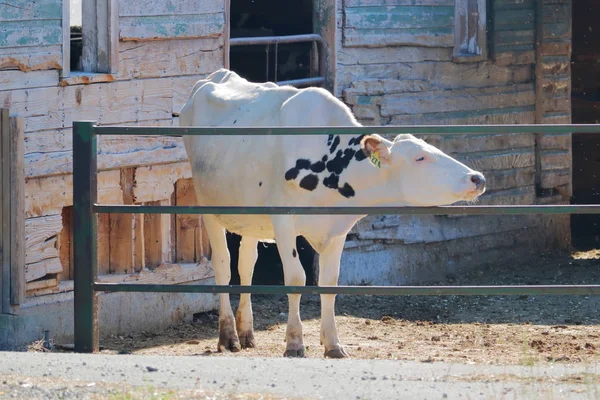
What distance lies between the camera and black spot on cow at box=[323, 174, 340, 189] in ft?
27.1

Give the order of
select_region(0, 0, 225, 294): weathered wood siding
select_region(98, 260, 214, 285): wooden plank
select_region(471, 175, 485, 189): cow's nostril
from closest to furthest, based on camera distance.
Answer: select_region(471, 175, 485, 189): cow's nostril → select_region(0, 0, 225, 294): weathered wood siding → select_region(98, 260, 214, 285): wooden plank

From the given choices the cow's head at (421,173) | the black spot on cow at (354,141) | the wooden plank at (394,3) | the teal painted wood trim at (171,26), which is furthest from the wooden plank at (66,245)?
the wooden plank at (394,3)

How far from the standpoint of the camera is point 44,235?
8.98 metres

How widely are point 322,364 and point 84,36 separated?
463 cm

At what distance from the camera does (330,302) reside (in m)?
8.32

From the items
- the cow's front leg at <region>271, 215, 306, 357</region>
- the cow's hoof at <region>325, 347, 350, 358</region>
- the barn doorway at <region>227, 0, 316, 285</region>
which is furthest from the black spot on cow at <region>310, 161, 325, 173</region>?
the barn doorway at <region>227, 0, 316, 285</region>

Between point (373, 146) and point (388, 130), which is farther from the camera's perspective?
point (373, 146)

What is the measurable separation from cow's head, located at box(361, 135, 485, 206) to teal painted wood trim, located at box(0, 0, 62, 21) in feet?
8.94

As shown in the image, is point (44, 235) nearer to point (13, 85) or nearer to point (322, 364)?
point (13, 85)

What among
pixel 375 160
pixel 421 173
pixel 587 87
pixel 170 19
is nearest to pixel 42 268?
pixel 170 19

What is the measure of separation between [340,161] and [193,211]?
2.32 m

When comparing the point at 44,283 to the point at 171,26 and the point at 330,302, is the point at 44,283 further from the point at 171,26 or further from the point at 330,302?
the point at 171,26

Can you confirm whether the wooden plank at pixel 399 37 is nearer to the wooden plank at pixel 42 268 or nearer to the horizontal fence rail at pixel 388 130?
the wooden plank at pixel 42 268

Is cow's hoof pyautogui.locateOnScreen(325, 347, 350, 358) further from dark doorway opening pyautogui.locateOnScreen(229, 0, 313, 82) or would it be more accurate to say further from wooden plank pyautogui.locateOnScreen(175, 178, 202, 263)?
dark doorway opening pyautogui.locateOnScreen(229, 0, 313, 82)
